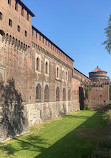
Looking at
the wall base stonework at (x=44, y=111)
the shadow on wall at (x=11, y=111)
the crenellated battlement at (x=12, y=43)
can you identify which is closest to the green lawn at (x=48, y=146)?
the shadow on wall at (x=11, y=111)

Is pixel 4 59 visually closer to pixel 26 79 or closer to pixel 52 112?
pixel 26 79

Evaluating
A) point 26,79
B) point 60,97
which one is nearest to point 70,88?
point 60,97

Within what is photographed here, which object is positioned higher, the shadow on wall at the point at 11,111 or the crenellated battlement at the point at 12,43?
the crenellated battlement at the point at 12,43

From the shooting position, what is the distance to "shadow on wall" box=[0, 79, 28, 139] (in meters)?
11.7

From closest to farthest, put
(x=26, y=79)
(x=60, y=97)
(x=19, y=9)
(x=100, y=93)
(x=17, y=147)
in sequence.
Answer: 1. (x=17, y=147)
2. (x=19, y=9)
3. (x=26, y=79)
4. (x=60, y=97)
5. (x=100, y=93)

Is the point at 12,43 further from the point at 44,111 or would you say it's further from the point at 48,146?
the point at 44,111

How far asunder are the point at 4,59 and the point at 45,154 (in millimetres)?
7288

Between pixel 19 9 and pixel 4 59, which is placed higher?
pixel 19 9

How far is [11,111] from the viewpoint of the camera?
12.6 m

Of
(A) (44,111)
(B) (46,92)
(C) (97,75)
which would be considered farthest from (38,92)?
(C) (97,75)

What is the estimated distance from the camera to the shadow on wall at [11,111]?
1172cm

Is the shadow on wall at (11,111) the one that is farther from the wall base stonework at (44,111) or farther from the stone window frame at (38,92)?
the stone window frame at (38,92)

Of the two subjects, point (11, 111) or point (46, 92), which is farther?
point (46, 92)

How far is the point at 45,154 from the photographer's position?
28.9ft
